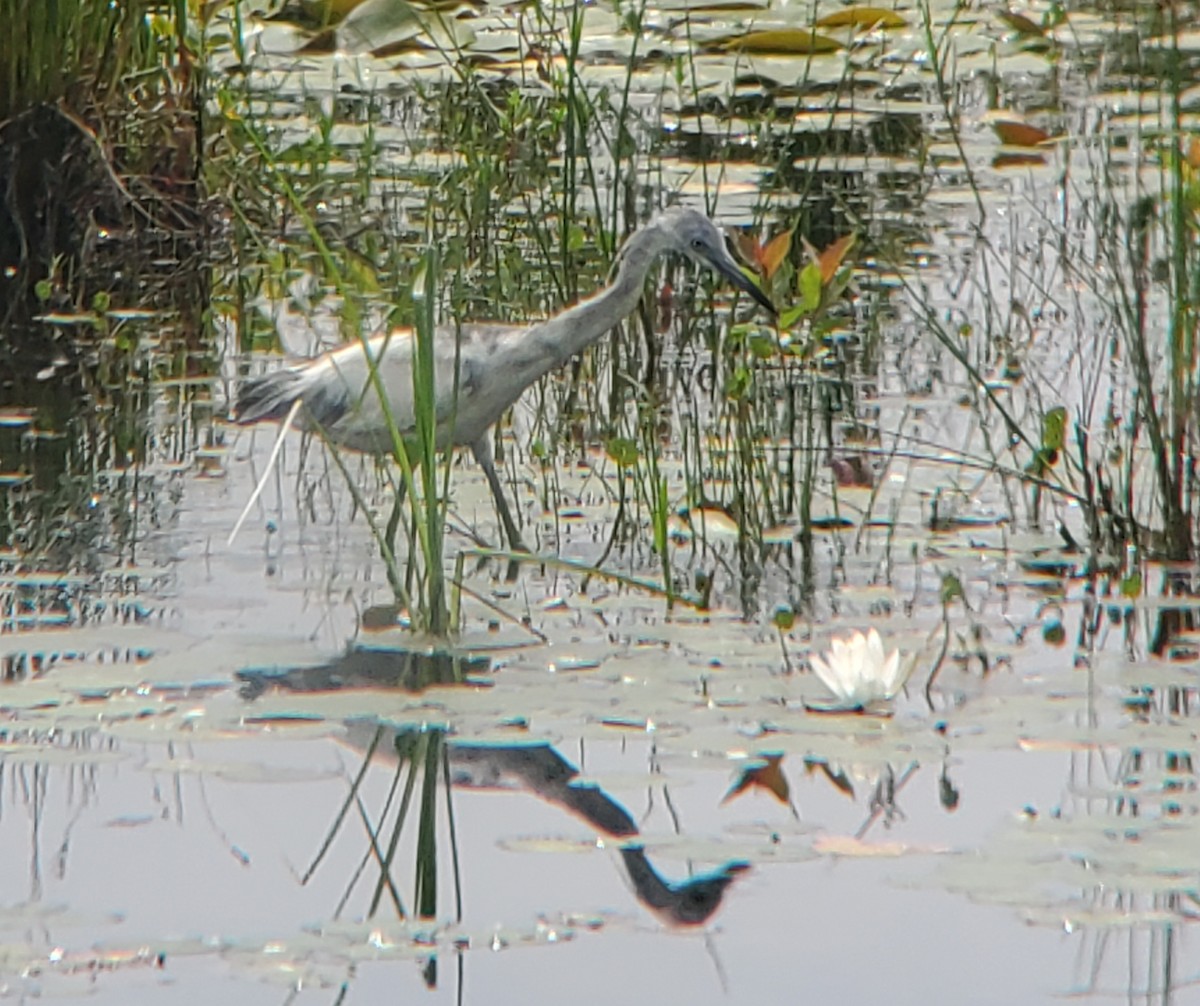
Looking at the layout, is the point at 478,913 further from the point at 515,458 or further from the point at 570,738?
Answer: the point at 515,458

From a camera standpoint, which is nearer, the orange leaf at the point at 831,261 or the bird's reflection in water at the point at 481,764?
the bird's reflection in water at the point at 481,764

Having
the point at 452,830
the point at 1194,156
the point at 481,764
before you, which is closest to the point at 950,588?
the point at 481,764

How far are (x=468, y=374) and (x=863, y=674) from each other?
168 centimetres

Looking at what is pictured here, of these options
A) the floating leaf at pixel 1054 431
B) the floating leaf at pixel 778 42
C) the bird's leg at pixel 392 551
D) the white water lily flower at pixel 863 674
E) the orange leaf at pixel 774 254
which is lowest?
the white water lily flower at pixel 863 674

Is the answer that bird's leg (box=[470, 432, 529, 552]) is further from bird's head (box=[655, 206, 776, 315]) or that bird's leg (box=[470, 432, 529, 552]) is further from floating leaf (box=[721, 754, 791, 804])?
floating leaf (box=[721, 754, 791, 804])

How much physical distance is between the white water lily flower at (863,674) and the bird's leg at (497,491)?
1300 mm

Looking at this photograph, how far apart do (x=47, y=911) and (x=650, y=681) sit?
1.15 m

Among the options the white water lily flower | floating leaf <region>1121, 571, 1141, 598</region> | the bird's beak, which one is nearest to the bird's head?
the bird's beak

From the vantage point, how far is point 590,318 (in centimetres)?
541

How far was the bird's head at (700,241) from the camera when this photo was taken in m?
5.55

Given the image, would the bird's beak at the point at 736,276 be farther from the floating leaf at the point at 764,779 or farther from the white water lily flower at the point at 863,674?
the floating leaf at the point at 764,779

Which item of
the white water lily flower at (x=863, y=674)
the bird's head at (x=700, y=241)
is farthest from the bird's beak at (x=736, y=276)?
the white water lily flower at (x=863, y=674)

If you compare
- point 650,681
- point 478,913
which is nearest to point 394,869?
point 478,913

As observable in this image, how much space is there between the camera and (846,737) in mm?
3674
